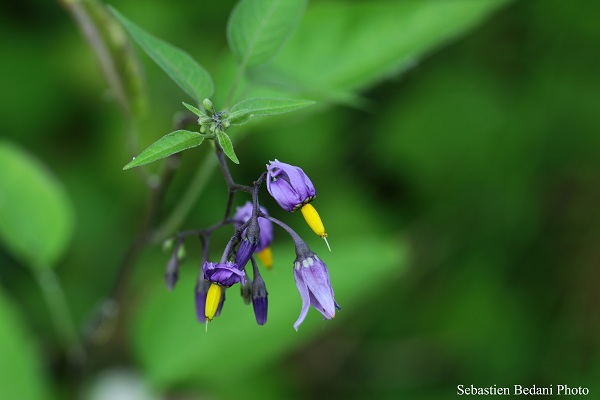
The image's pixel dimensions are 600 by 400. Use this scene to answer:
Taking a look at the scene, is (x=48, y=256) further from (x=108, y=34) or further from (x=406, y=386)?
(x=406, y=386)

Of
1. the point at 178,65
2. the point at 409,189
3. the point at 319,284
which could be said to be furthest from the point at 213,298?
the point at 409,189

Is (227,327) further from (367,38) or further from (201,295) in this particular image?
(367,38)

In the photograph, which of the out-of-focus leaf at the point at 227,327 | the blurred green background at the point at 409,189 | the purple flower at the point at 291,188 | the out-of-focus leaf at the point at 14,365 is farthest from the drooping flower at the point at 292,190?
the blurred green background at the point at 409,189

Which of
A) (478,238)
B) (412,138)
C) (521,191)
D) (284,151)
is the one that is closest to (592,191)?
(521,191)

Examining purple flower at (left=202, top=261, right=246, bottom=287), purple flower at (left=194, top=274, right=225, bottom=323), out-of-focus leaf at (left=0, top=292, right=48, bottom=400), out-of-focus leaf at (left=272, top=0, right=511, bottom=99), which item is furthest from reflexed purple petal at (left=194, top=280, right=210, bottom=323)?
out-of-focus leaf at (left=0, top=292, right=48, bottom=400)

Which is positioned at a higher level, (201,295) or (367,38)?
(367,38)

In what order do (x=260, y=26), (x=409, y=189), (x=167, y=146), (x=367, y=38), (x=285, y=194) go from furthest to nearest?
(x=409, y=189)
(x=367, y=38)
(x=260, y=26)
(x=285, y=194)
(x=167, y=146)
